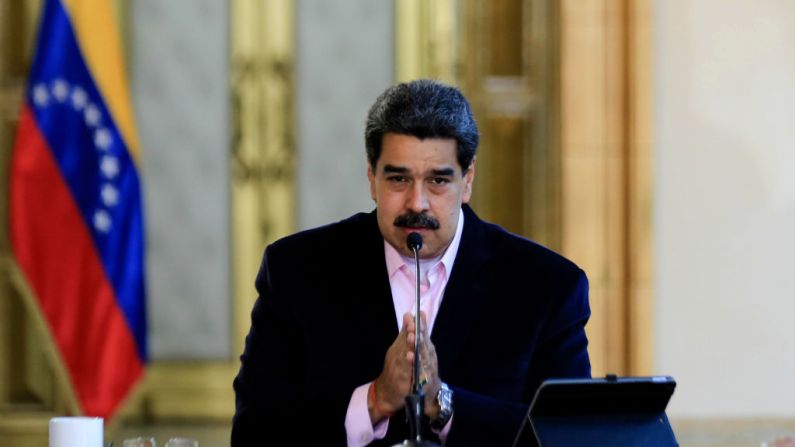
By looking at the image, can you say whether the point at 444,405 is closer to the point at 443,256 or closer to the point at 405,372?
the point at 405,372

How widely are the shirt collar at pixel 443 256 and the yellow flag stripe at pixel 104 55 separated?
2.49m

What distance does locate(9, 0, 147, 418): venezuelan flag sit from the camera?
16.4ft

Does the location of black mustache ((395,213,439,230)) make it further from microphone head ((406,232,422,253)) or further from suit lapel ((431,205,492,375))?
suit lapel ((431,205,492,375))

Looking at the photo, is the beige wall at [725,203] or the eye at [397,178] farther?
the beige wall at [725,203]

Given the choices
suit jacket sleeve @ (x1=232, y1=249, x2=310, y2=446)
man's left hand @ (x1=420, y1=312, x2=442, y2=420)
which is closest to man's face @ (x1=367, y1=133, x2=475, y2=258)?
man's left hand @ (x1=420, y1=312, x2=442, y2=420)

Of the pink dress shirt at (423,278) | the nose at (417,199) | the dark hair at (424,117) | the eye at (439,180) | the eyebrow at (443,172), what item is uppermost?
the dark hair at (424,117)

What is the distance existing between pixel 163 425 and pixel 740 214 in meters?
2.75

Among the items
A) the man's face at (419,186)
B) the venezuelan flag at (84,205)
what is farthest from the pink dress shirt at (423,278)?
the venezuelan flag at (84,205)

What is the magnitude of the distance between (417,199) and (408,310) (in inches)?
12.9

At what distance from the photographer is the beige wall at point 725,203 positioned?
5.45 m

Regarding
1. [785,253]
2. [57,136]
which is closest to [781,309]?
[785,253]

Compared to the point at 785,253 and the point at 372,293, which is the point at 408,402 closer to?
the point at 372,293

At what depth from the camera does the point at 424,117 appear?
8.49ft

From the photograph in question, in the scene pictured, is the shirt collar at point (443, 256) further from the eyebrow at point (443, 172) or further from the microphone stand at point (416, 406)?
the microphone stand at point (416, 406)
